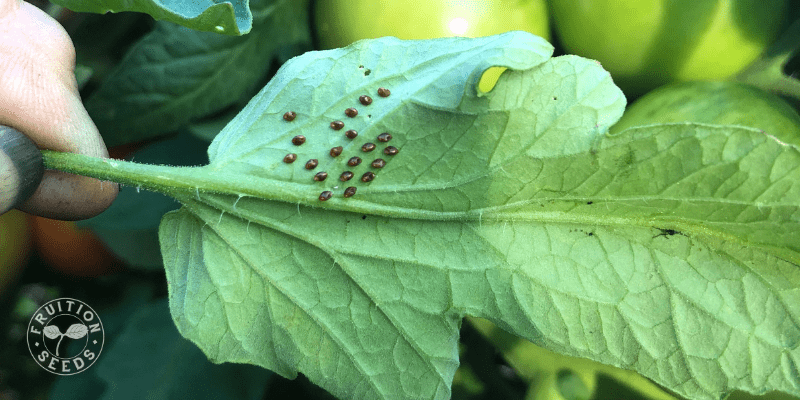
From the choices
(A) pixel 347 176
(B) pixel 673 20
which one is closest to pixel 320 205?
(A) pixel 347 176

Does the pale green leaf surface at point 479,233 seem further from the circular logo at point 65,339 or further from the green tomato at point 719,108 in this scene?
the circular logo at point 65,339

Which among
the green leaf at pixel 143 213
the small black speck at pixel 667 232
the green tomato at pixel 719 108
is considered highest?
the green tomato at pixel 719 108

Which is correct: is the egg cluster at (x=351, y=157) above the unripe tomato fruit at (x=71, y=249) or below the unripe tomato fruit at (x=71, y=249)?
above

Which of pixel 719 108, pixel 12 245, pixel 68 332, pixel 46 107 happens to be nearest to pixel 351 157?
pixel 46 107

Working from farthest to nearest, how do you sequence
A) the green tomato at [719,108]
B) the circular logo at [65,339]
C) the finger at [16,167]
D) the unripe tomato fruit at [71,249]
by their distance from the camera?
1. the unripe tomato fruit at [71,249]
2. the circular logo at [65,339]
3. the green tomato at [719,108]
4. the finger at [16,167]

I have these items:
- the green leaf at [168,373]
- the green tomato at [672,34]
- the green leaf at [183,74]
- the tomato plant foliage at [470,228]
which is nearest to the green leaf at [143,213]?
Answer: the green leaf at [183,74]

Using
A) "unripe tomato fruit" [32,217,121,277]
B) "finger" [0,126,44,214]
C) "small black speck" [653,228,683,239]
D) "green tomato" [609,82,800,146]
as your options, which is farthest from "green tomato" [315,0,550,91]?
"unripe tomato fruit" [32,217,121,277]

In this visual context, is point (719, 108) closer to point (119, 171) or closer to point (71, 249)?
point (119, 171)
